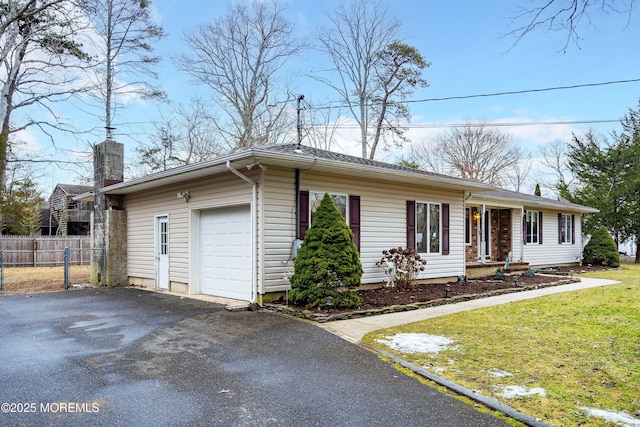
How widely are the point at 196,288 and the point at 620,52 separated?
29.9 feet

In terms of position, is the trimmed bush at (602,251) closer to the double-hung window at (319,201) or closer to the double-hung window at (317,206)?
the double-hung window at (317,206)

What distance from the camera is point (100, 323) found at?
6715 millimetres

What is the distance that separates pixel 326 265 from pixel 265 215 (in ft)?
5.00

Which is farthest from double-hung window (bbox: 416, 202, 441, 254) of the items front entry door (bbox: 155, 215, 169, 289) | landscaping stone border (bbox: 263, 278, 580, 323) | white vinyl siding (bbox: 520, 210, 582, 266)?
white vinyl siding (bbox: 520, 210, 582, 266)

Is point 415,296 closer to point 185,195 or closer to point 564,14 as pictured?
point 185,195

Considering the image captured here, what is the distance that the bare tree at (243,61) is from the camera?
22406 mm

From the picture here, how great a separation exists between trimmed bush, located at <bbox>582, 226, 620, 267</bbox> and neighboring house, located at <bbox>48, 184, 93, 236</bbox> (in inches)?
1158

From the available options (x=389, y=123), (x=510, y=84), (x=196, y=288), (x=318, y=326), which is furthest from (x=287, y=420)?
(x=389, y=123)

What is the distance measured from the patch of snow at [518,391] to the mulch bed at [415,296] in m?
3.25

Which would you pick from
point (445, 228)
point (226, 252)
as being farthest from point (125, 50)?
point (445, 228)

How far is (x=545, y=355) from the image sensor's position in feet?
15.8

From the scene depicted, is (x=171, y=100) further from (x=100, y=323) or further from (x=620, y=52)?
(x=620, y=52)

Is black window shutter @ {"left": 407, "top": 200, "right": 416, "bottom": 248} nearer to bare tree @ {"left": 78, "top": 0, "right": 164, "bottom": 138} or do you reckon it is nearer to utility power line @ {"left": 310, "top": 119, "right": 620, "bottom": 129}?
utility power line @ {"left": 310, "top": 119, "right": 620, "bottom": 129}

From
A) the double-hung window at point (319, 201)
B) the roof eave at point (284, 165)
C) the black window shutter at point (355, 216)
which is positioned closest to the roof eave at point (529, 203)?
the roof eave at point (284, 165)
